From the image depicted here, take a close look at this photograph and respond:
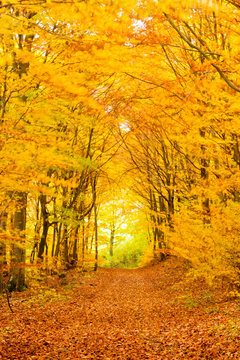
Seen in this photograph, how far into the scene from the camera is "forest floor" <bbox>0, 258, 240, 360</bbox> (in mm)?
5891

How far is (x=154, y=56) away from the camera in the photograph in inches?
473

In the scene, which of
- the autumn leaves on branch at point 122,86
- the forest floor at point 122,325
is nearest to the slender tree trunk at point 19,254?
the autumn leaves on branch at point 122,86

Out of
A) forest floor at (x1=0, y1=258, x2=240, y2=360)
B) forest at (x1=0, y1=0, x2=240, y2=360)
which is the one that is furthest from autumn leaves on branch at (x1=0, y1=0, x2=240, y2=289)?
forest floor at (x1=0, y1=258, x2=240, y2=360)

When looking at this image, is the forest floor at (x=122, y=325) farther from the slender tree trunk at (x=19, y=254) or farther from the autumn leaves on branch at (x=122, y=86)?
the autumn leaves on branch at (x=122, y=86)

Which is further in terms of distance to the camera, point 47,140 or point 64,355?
point 47,140

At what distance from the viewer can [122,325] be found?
27.6 ft

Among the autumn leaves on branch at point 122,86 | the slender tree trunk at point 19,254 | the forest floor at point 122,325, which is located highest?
the autumn leaves on branch at point 122,86

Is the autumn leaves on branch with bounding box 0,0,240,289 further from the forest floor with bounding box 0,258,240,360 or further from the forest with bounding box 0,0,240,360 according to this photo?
the forest floor with bounding box 0,258,240,360

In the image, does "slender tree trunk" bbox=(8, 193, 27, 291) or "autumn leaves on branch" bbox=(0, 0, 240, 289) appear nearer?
"autumn leaves on branch" bbox=(0, 0, 240, 289)

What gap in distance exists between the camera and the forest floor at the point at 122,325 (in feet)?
19.3

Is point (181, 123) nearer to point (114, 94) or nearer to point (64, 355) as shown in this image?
point (114, 94)

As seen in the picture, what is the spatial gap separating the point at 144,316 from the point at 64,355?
4103 mm

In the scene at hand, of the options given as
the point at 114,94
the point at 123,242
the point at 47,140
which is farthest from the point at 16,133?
the point at 123,242

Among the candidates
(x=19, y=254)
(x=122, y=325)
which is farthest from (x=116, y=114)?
(x=122, y=325)
